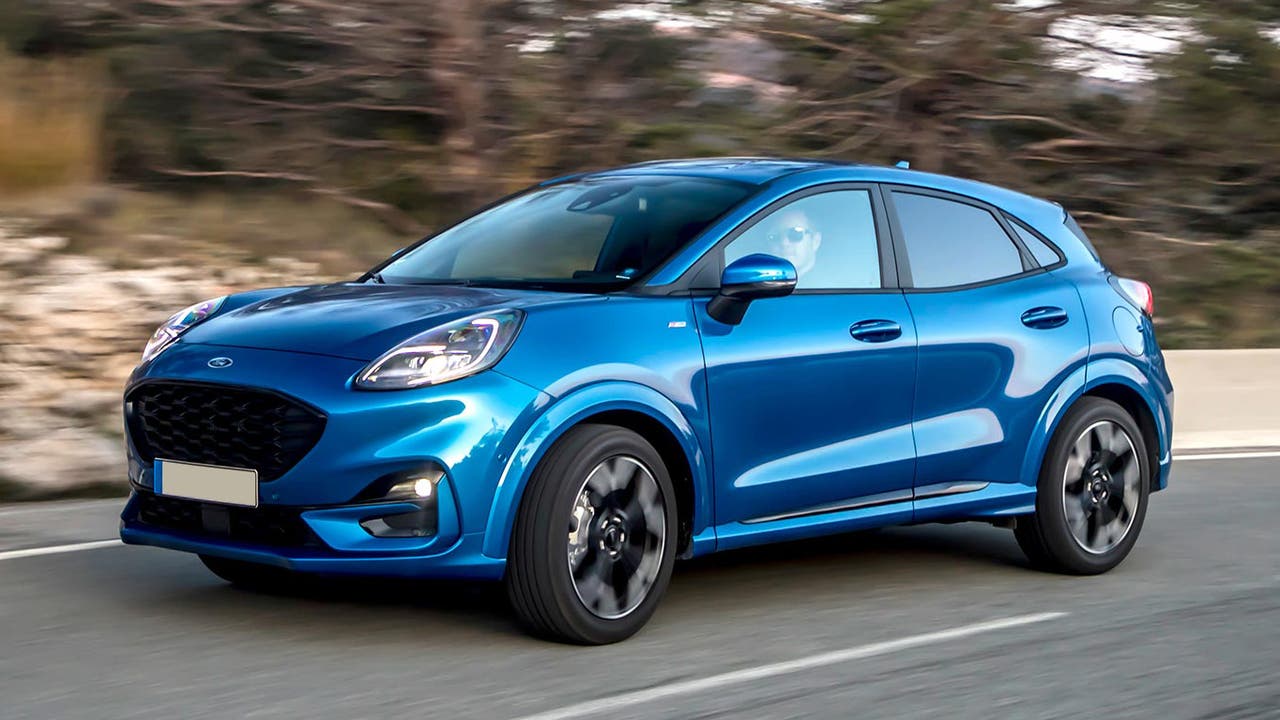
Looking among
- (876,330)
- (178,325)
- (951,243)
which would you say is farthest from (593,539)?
(951,243)

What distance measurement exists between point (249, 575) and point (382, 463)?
156 centimetres

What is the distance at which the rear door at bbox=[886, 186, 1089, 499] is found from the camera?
254 inches

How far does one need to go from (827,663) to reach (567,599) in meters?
0.84

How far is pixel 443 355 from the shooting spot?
5.11 m

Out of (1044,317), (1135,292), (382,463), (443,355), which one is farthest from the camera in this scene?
(1135,292)

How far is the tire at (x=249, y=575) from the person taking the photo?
20.4ft

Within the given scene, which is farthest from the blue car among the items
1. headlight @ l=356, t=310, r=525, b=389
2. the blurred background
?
the blurred background

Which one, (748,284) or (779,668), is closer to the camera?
(779,668)

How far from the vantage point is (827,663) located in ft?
17.5

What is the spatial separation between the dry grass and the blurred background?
0.03m

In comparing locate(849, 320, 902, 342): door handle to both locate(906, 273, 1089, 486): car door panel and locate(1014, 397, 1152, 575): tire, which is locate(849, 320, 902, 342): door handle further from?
locate(1014, 397, 1152, 575): tire

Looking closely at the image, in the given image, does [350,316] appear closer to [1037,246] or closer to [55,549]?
[55,549]

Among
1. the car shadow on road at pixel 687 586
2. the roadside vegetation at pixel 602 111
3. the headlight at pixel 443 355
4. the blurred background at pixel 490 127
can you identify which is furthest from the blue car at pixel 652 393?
the roadside vegetation at pixel 602 111

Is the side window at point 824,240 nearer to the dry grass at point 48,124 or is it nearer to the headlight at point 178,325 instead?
the headlight at point 178,325
